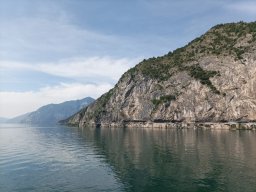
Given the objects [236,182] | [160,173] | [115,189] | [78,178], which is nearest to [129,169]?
[160,173]

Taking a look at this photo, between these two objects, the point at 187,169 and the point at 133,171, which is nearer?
the point at 133,171

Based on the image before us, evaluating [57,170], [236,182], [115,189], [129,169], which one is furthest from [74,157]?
[236,182]

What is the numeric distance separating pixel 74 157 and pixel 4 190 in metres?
37.6

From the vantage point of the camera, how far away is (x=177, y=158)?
87.4 metres

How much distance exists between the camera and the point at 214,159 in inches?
A: 3332

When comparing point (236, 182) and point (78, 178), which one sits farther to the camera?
point (78, 178)

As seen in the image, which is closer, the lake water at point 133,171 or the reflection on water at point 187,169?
the reflection on water at point 187,169

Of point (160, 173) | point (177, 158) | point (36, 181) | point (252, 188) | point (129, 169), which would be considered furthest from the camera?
point (177, 158)

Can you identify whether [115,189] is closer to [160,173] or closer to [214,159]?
[160,173]

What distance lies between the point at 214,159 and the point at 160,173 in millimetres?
22113

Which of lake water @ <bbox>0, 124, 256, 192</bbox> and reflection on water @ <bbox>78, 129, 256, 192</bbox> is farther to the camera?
lake water @ <bbox>0, 124, 256, 192</bbox>

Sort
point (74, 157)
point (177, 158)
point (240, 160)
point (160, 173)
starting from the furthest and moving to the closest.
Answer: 1. point (74, 157)
2. point (177, 158)
3. point (240, 160)
4. point (160, 173)

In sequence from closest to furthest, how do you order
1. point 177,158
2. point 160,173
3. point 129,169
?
point 160,173
point 129,169
point 177,158

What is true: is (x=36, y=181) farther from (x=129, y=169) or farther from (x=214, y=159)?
(x=214, y=159)
